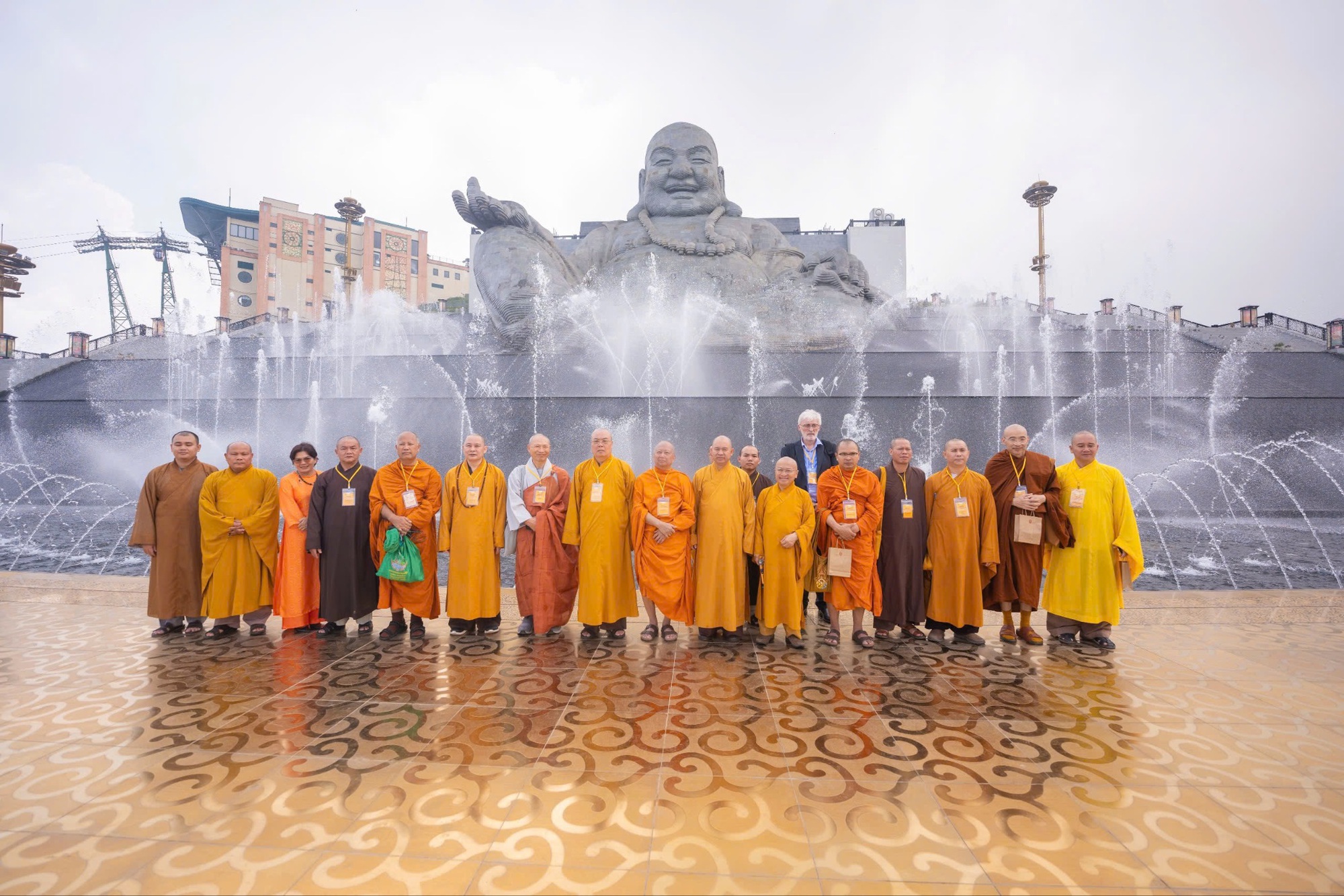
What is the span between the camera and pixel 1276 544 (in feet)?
19.7

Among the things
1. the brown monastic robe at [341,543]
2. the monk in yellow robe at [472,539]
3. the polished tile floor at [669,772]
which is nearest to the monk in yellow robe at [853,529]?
the polished tile floor at [669,772]

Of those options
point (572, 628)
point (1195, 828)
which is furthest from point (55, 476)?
point (1195, 828)

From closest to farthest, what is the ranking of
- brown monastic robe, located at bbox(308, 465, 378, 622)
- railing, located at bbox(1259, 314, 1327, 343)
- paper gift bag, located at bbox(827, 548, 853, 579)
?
paper gift bag, located at bbox(827, 548, 853, 579)
brown monastic robe, located at bbox(308, 465, 378, 622)
railing, located at bbox(1259, 314, 1327, 343)

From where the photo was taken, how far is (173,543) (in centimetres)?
372

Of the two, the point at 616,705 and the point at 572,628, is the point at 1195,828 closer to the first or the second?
the point at 616,705

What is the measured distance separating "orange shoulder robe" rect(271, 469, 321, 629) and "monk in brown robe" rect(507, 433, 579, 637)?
1.31m

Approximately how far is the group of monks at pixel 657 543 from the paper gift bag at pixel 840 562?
1 centimetres

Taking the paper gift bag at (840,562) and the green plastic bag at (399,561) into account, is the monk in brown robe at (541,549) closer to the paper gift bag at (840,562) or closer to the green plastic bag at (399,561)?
the green plastic bag at (399,561)

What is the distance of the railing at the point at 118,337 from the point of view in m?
15.2

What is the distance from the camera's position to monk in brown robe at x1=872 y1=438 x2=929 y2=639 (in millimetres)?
3592

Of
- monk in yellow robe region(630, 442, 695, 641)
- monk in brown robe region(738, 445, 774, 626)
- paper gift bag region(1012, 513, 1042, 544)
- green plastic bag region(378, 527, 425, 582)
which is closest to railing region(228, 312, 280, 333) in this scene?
green plastic bag region(378, 527, 425, 582)

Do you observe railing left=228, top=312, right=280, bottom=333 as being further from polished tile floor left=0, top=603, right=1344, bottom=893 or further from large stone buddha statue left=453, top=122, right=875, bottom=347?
polished tile floor left=0, top=603, right=1344, bottom=893

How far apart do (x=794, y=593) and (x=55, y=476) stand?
11.1m

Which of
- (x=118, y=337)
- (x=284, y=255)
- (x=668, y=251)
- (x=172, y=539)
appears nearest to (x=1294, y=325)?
(x=668, y=251)
